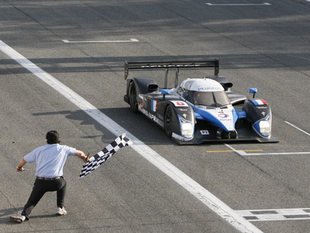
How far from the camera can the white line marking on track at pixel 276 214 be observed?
2033 centimetres

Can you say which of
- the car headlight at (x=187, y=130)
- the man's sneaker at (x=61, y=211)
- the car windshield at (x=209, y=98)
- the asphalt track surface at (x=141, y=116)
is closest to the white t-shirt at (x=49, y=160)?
the man's sneaker at (x=61, y=211)

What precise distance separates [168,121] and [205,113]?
1.00 m

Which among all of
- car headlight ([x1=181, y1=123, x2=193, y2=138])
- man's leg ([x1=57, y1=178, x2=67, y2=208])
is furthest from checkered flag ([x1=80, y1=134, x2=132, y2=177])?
car headlight ([x1=181, y1=123, x2=193, y2=138])

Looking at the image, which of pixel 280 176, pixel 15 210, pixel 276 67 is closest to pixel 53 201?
pixel 15 210

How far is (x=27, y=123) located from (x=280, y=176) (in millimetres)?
7578

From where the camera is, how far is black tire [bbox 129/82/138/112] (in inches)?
1141

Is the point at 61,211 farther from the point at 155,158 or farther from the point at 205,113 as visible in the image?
the point at 205,113

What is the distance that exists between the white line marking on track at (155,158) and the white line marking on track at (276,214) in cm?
23

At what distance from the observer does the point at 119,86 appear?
1278 inches

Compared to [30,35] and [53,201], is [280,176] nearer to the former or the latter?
[53,201]

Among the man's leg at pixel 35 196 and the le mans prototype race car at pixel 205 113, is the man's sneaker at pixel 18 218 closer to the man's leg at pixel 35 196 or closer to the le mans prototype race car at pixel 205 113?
the man's leg at pixel 35 196

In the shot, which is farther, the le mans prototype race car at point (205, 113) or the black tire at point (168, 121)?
the black tire at point (168, 121)

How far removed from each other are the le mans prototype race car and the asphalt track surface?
394 millimetres

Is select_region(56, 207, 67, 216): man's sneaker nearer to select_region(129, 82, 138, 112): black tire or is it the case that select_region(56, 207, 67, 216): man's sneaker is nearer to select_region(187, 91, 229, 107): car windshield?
select_region(187, 91, 229, 107): car windshield
